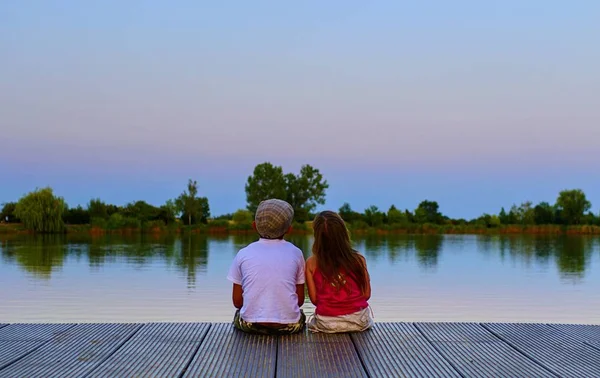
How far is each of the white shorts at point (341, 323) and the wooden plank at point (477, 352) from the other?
0.43m

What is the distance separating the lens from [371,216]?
41.5 m

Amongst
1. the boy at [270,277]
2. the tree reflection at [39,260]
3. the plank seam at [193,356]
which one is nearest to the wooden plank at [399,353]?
the boy at [270,277]

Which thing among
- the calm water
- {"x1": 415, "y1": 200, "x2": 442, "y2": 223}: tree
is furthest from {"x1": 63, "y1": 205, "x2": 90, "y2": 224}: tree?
{"x1": 415, "y1": 200, "x2": 442, "y2": 223}: tree

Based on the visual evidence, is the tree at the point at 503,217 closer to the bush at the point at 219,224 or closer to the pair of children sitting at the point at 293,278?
the bush at the point at 219,224

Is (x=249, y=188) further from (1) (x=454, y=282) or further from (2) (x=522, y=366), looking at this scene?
(2) (x=522, y=366)

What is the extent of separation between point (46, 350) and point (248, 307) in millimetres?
1216

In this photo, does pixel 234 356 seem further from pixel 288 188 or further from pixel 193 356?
pixel 288 188

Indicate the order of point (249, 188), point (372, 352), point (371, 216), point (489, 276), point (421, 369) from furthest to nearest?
point (249, 188) < point (371, 216) < point (489, 276) < point (372, 352) < point (421, 369)

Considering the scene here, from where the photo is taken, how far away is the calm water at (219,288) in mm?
8594

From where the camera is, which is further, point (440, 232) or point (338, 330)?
point (440, 232)

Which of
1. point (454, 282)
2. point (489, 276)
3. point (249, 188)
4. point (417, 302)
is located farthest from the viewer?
point (249, 188)

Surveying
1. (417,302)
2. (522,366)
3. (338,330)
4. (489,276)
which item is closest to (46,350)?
(338,330)

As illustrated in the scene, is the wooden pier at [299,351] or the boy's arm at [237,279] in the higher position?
the boy's arm at [237,279]

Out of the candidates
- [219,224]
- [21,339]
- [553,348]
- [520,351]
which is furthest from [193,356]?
[219,224]
